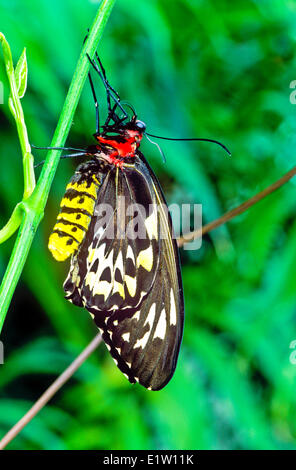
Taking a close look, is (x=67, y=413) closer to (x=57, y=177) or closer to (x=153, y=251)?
(x=57, y=177)

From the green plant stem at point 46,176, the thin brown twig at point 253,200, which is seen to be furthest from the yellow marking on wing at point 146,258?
the green plant stem at point 46,176

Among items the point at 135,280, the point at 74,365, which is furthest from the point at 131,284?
the point at 74,365

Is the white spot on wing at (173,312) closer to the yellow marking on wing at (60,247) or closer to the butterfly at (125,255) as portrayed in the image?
the butterfly at (125,255)

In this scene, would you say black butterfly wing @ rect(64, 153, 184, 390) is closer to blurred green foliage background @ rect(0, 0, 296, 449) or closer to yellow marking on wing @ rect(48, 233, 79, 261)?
yellow marking on wing @ rect(48, 233, 79, 261)

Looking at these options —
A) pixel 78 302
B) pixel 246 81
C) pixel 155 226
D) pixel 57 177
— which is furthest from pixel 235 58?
pixel 78 302

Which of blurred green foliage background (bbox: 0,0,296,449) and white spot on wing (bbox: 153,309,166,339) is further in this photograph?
blurred green foliage background (bbox: 0,0,296,449)

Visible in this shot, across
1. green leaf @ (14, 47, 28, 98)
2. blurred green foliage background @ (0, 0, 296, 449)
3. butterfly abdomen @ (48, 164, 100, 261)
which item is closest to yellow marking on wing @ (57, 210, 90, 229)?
butterfly abdomen @ (48, 164, 100, 261)

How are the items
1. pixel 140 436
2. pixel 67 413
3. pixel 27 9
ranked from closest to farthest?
pixel 27 9
pixel 140 436
pixel 67 413
